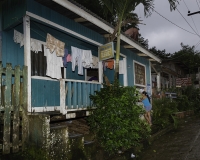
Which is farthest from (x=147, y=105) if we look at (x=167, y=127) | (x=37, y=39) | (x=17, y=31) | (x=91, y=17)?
(x=17, y=31)

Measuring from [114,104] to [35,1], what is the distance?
3.42 m

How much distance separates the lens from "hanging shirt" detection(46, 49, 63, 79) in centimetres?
615

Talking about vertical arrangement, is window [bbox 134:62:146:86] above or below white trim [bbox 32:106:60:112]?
above

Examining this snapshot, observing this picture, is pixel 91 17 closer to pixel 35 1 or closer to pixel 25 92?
pixel 35 1

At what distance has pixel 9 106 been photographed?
13.1ft

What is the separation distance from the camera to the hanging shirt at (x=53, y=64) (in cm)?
615

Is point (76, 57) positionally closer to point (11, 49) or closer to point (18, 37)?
point (18, 37)

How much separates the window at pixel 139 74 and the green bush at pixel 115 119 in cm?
633

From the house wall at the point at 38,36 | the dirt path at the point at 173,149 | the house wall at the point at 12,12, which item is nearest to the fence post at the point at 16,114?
the house wall at the point at 38,36

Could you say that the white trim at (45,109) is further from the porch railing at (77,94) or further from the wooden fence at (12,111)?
the wooden fence at (12,111)

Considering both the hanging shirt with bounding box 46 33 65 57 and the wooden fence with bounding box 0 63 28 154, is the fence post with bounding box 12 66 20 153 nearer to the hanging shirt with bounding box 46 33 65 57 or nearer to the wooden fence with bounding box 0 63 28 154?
the wooden fence with bounding box 0 63 28 154

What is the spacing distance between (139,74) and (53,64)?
24.6ft

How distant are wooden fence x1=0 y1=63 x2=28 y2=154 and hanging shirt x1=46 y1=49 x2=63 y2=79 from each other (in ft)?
5.47

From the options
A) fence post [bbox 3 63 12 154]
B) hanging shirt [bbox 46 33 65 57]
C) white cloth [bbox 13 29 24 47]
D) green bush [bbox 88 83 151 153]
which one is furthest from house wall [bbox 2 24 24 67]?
green bush [bbox 88 83 151 153]
